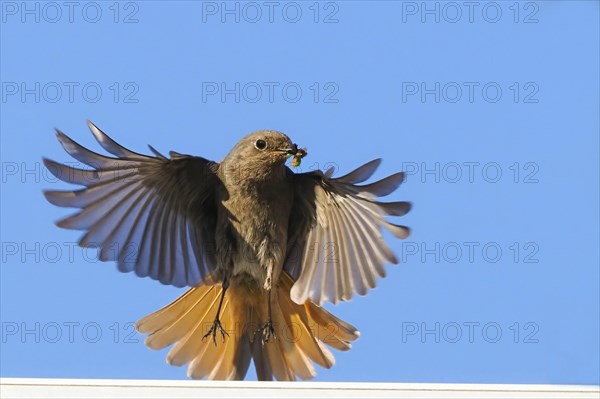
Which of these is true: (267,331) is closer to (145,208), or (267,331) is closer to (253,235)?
(253,235)

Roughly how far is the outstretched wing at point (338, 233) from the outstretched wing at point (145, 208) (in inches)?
22.1

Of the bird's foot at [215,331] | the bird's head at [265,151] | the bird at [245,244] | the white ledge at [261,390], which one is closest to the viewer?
the white ledge at [261,390]

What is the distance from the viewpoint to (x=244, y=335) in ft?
22.4

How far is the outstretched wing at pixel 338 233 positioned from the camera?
6367 mm

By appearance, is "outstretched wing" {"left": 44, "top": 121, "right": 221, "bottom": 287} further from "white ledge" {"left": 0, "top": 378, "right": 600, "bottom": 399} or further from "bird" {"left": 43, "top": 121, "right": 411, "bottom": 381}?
"white ledge" {"left": 0, "top": 378, "right": 600, "bottom": 399}

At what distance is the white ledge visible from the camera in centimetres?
345

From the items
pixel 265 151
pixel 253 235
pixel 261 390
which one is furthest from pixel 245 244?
pixel 261 390

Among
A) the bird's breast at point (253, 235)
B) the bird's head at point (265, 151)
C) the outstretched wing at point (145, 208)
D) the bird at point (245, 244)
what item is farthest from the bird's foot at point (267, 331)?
the bird's head at point (265, 151)

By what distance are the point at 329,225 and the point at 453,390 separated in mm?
3291

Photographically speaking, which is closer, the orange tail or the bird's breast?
the bird's breast

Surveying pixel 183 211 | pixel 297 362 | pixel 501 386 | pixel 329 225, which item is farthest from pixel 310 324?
pixel 501 386

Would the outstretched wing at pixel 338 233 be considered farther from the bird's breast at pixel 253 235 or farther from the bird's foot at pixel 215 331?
the bird's foot at pixel 215 331

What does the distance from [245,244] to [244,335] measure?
675mm

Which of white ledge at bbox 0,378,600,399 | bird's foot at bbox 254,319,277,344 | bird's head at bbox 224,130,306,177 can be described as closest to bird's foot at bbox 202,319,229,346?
bird's foot at bbox 254,319,277,344
